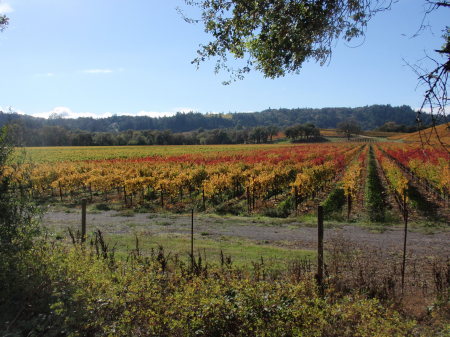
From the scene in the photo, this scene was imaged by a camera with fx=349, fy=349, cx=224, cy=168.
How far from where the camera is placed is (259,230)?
14.5 m

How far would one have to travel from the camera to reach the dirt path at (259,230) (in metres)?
11.7

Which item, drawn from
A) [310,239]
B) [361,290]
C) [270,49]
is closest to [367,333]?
[361,290]

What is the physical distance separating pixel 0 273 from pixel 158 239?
708 centimetres

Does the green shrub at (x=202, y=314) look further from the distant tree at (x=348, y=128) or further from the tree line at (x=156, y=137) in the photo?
the distant tree at (x=348, y=128)

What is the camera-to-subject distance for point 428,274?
8031mm

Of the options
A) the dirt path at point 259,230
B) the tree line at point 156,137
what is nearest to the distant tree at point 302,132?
the tree line at point 156,137

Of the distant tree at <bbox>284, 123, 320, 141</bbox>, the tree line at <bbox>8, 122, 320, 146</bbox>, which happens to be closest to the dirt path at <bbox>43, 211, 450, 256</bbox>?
the tree line at <bbox>8, 122, 320, 146</bbox>

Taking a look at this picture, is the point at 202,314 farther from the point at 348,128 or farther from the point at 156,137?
the point at 348,128

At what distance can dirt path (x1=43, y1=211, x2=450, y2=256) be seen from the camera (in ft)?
38.5

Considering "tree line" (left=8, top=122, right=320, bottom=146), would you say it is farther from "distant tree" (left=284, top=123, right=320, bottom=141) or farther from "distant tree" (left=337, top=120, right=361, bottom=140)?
"distant tree" (left=337, top=120, right=361, bottom=140)

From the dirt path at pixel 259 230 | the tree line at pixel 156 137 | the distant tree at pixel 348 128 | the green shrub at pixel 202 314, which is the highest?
the distant tree at pixel 348 128

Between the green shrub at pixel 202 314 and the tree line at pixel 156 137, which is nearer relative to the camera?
the green shrub at pixel 202 314

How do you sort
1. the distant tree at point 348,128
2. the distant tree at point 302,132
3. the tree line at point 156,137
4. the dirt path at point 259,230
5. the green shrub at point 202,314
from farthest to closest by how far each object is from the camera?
1. the distant tree at point 348,128
2. the distant tree at point 302,132
3. the tree line at point 156,137
4. the dirt path at point 259,230
5. the green shrub at point 202,314

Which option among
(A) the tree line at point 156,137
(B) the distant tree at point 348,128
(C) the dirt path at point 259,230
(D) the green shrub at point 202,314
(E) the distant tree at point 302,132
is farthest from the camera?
(B) the distant tree at point 348,128
